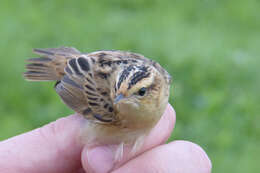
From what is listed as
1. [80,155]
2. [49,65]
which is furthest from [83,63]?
[80,155]

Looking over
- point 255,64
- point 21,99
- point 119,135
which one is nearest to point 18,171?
point 119,135

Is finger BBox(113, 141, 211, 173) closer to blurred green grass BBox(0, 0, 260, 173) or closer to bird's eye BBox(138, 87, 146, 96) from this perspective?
bird's eye BBox(138, 87, 146, 96)

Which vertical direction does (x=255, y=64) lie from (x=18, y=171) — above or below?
below

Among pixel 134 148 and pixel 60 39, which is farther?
pixel 60 39

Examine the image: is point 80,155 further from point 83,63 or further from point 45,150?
point 83,63

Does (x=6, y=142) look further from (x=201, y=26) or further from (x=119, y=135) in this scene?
(x=201, y=26)

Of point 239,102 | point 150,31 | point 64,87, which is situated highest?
point 64,87
